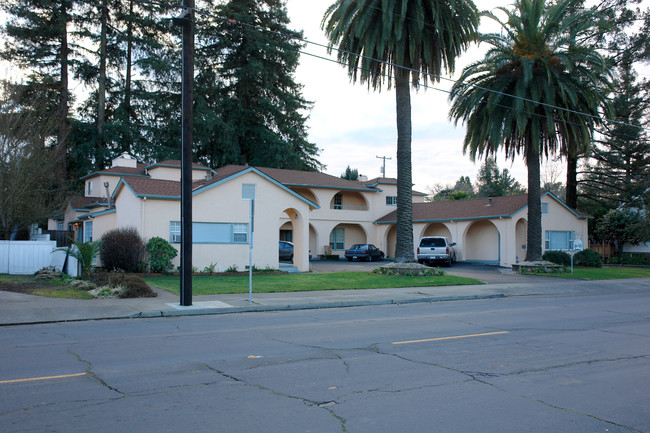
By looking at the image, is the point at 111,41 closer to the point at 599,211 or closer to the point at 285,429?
the point at 599,211

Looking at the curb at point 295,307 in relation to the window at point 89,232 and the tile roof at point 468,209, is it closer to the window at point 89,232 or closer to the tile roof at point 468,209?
the tile roof at point 468,209

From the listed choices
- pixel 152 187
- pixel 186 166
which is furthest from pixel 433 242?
pixel 186 166

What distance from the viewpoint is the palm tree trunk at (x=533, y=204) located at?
28.9 metres

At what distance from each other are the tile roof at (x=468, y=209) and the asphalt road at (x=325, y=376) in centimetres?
2416

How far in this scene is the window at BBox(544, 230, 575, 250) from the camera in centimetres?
3731

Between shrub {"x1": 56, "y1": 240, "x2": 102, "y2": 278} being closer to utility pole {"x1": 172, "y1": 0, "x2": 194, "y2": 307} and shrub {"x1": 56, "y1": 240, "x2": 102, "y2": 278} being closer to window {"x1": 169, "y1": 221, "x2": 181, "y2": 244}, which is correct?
window {"x1": 169, "y1": 221, "x2": 181, "y2": 244}

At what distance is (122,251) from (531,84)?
Answer: 21.2 meters

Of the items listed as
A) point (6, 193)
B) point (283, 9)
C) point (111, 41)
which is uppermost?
point (283, 9)

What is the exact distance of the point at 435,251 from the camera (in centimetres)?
3444

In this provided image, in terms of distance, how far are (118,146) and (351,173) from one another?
3436 centimetres

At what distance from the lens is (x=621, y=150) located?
138 feet

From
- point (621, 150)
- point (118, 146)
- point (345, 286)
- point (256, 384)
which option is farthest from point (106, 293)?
point (621, 150)

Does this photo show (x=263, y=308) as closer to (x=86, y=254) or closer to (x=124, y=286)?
(x=124, y=286)

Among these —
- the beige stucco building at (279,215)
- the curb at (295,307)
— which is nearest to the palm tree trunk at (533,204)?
the beige stucco building at (279,215)
